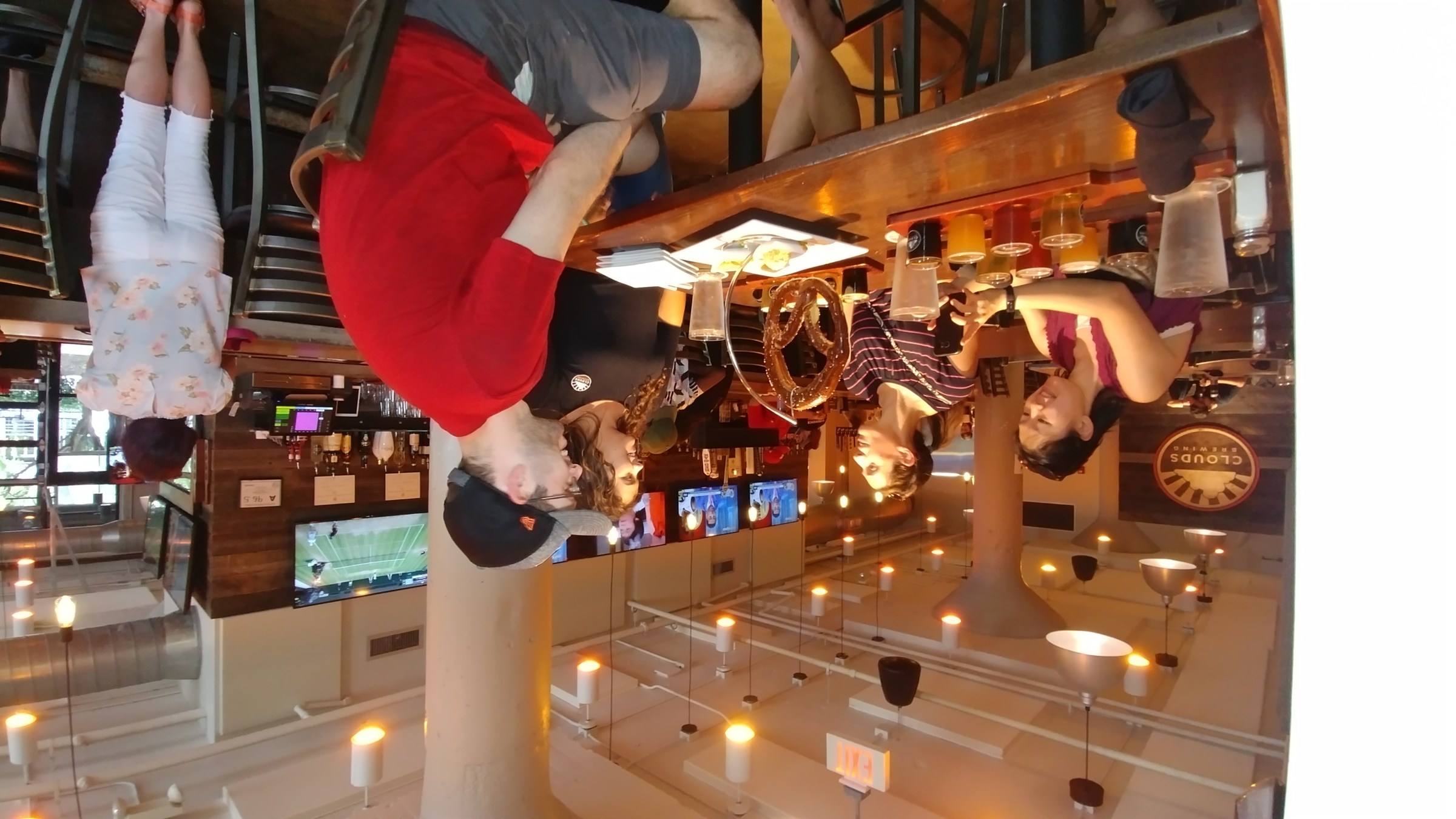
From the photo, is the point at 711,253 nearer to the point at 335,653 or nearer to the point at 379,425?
the point at 379,425

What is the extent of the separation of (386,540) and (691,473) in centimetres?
325


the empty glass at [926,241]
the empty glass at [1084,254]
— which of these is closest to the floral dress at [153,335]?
the empty glass at [926,241]

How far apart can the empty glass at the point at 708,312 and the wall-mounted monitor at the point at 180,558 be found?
4886mm

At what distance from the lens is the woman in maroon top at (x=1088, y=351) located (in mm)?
1271

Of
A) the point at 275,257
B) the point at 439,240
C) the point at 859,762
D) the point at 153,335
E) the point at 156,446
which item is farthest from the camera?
the point at 156,446

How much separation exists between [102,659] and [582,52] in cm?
557

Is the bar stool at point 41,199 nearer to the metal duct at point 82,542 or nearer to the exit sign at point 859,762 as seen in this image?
the exit sign at point 859,762

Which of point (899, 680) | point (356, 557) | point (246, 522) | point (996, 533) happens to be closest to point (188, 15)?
point (246, 522)

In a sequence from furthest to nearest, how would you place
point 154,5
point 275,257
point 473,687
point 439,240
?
1. point 473,687
2. point 275,257
3. point 154,5
4. point 439,240

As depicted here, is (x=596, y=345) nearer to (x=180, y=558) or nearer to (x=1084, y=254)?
(x=1084, y=254)

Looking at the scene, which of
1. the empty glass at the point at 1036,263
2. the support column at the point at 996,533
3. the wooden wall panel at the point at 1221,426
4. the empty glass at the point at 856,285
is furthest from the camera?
the wooden wall panel at the point at 1221,426

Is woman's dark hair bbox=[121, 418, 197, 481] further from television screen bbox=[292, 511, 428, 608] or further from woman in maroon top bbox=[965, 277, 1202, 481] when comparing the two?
woman in maroon top bbox=[965, 277, 1202, 481]

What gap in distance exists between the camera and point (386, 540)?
511 centimetres

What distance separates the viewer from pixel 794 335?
1665mm
